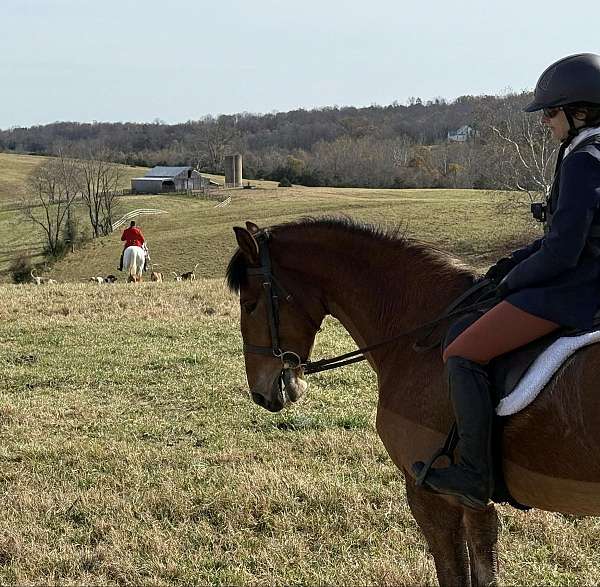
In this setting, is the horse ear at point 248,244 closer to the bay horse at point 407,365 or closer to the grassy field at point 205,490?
the bay horse at point 407,365

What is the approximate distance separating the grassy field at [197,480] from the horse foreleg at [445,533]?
2.73 feet

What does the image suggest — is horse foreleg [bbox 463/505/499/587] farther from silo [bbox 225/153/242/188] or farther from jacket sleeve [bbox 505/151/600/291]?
silo [bbox 225/153/242/188]

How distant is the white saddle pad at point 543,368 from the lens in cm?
311

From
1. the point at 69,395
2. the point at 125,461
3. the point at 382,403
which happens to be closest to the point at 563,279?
the point at 382,403

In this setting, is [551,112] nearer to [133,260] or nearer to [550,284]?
[550,284]

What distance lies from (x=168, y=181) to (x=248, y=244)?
3877 inches

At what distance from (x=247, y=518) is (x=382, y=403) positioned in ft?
7.02

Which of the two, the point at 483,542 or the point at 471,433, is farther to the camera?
the point at 483,542

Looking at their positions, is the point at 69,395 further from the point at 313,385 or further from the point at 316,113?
the point at 316,113

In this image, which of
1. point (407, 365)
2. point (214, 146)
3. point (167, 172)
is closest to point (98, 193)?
point (167, 172)

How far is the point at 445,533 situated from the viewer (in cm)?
380

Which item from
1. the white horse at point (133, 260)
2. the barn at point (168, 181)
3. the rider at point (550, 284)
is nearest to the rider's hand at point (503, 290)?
the rider at point (550, 284)

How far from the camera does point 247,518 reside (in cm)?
550

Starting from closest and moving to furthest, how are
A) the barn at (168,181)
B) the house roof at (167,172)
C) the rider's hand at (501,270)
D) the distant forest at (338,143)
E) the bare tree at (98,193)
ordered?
the rider's hand at (501,270), the distant forest at (338,143), the bare tree at (98,193), the barn at (168,181), the house roof at (167,172)
